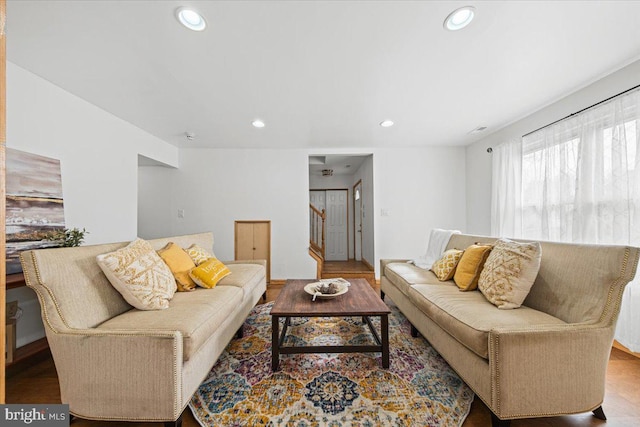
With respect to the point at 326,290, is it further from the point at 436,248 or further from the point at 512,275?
the point at 436,248

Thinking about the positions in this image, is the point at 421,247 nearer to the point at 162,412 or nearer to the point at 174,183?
the point at 162,412

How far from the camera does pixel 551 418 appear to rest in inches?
53.2

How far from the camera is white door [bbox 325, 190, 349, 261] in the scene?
22.0 feet

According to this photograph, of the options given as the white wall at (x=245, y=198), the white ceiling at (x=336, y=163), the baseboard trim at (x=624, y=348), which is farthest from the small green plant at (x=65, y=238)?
the baseboard trim at (x=624, y=348)

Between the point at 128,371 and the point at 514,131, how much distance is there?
4.52m

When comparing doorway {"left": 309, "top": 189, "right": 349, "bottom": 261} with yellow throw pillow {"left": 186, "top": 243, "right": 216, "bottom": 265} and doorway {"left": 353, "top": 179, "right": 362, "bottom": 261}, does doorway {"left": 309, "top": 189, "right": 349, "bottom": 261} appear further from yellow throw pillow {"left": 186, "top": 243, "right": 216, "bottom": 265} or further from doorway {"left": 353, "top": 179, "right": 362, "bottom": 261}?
yellow throw pillow {"left": 186, "top": 243, "right": 216, "bottom": 265}

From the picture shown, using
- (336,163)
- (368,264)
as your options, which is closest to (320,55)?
(336,163)

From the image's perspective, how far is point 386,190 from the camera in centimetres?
445

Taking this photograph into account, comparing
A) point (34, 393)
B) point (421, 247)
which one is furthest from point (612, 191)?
point (34, 393)

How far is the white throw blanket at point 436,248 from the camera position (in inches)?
118

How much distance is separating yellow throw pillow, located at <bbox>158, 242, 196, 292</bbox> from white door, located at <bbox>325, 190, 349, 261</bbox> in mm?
4705

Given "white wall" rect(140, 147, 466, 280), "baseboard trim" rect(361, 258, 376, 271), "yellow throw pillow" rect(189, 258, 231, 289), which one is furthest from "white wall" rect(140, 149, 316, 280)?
"yellow throw pillow" rect(189, 258, 231, 289)

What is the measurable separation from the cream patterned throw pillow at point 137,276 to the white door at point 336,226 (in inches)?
201

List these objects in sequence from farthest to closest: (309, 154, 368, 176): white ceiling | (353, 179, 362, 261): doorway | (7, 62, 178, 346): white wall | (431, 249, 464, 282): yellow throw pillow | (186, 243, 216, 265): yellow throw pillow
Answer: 1. (353, 179, 362, 261): doorway
2. (309, 154, 368, 176): white ceiling
3. (186, 243, 216, 265): yellow throw pillow
4. (431, 249, 464, 282): yellow throw pillow
5. (7, 62, 178, 346): white wall
